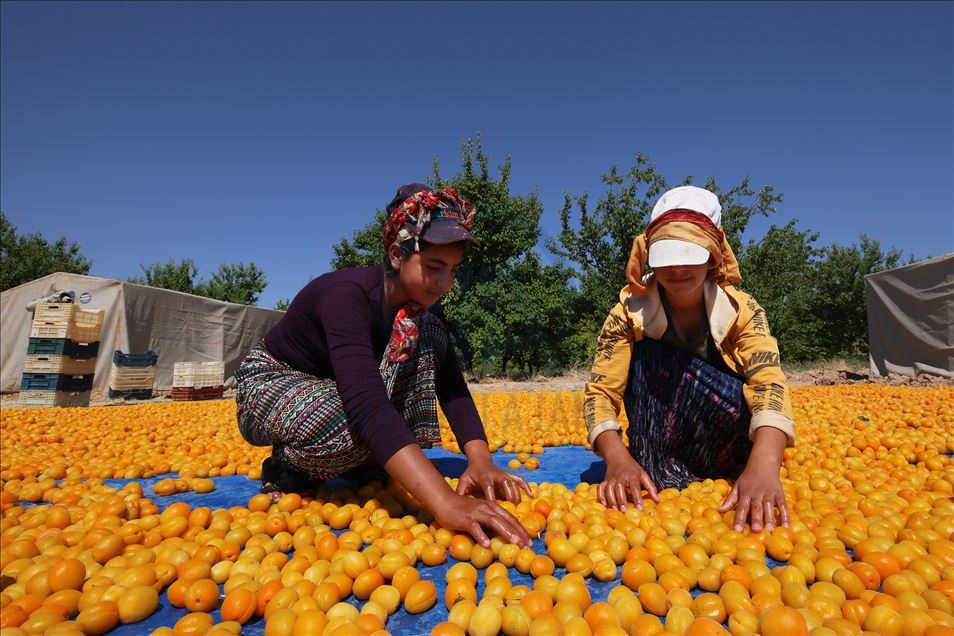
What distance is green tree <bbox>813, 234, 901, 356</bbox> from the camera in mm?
23188

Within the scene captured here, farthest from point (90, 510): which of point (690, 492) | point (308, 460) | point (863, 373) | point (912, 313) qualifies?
point (863, 373)

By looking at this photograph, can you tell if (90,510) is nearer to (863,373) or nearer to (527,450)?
(527,450)

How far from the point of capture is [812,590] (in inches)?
60.6

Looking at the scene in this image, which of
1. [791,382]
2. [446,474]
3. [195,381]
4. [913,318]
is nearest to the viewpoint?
[446,474]

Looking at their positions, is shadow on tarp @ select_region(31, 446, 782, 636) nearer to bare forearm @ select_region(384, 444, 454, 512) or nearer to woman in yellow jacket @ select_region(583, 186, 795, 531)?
bare forearm @ select_region(384, 444, 454, 512)

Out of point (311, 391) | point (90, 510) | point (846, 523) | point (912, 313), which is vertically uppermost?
point (912, 313)

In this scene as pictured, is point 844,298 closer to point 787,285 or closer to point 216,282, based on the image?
point 787,285

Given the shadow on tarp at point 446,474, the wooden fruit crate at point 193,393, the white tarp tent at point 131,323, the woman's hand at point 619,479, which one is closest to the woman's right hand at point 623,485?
the woman's hand at point 619,479

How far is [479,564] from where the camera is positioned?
1.77 meters

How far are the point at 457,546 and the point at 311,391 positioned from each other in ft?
3.22

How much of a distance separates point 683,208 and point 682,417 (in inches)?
42.6

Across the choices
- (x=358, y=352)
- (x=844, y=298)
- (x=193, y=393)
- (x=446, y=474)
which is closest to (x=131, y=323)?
(x=193, y=393)

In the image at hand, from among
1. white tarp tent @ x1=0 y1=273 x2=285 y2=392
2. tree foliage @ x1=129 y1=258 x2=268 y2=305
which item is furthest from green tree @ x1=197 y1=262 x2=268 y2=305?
white tarp tent @ x1=0 y1=273 x2=285 y2=392

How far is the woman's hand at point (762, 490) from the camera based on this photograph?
1914mm
